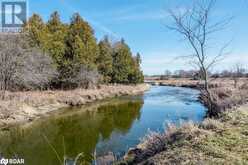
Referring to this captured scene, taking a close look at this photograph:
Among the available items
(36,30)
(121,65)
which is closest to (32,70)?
(36,30)

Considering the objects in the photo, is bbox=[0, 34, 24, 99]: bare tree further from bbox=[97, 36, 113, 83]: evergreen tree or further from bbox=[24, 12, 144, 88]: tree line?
bbox=[97, 36, 113, 83]: evergreen tree

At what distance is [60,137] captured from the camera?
1210 centimetres

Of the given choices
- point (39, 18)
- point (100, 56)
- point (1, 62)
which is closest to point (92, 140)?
point (1, 62)

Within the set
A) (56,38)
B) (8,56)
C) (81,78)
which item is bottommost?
(81,78)

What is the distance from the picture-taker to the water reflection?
940cm

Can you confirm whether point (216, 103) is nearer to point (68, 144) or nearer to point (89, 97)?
point (68, 144)

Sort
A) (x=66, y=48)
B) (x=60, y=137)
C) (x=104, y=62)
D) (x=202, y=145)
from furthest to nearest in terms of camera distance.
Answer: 1. (x=104, y=62)
2. (x=66, y=48)
3. (x=60, y=137)
4. (x=202, y=145)

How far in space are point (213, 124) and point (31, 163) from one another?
19.2ft

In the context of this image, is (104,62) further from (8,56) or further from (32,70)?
(8,56)

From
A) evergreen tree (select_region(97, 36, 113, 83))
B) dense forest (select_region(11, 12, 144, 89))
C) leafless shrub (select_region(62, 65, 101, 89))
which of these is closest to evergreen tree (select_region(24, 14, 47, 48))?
dense forest (select_region(11, 12, 144, 89))

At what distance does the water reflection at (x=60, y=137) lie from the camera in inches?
370

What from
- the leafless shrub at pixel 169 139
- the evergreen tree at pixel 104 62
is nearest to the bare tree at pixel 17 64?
the leafless shrub at pixel 169 139

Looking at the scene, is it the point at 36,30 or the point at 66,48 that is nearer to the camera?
the point at 36,30

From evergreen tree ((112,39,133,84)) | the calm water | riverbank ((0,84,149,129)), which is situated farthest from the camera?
evergreen tree ((112,39,133,84))
